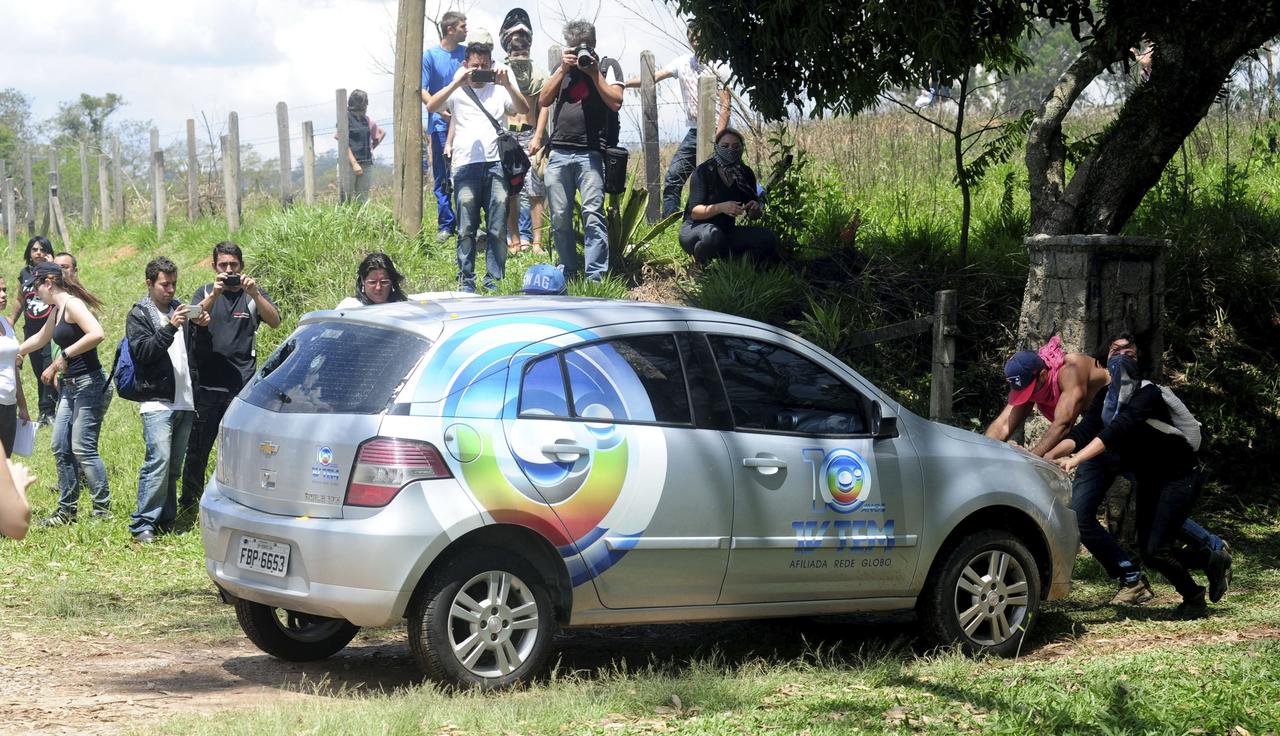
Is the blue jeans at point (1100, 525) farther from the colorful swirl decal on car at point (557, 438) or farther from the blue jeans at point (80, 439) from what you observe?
the blue jeans at point (80, 439)

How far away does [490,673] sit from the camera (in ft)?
19.3

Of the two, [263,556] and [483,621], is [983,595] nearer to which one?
[483,621]

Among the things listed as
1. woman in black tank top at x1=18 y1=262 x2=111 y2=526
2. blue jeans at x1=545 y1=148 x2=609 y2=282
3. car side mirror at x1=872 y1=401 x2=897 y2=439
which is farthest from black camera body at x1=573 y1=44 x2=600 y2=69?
car side mirror at x1=872 y1=401 x2=897 y2=439

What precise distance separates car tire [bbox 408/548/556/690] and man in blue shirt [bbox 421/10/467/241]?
932 centimetres

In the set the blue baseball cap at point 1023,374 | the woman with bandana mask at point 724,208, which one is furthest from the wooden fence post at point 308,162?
the blue baseball cap at point 1023,374

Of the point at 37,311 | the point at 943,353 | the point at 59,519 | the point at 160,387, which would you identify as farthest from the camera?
the point at 37,311

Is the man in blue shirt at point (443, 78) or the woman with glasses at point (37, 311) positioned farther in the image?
the man in blue shirt at point (443, 78)

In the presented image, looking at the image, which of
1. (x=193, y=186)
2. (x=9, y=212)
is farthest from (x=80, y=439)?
(x=9, y=212)

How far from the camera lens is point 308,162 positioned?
20250 mm

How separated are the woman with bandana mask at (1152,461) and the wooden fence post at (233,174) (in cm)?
1421

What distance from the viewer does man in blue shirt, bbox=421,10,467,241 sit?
48.4 feet

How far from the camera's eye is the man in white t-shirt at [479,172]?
42.1 feet

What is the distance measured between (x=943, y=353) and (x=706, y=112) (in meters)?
4.81

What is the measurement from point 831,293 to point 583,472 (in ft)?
22.0
